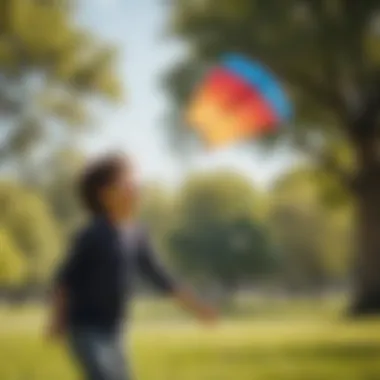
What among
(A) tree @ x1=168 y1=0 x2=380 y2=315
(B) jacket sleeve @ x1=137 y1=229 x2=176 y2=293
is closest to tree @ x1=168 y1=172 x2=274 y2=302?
(B) jacket sleeve @ x1=137 y1=229 x2=176 y2=293

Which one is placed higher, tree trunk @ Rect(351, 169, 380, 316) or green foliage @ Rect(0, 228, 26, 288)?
green foliage @ Rect(0, 228, 26, 288)

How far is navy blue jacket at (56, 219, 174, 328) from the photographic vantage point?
3.51 ft

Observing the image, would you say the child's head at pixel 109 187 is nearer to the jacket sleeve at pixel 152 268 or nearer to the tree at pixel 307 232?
the jacket sleeve at pixel 152 268

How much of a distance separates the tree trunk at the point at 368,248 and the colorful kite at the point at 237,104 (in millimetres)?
158

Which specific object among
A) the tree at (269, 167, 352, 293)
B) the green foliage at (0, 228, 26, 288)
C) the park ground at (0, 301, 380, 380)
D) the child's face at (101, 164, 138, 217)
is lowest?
the park ground at (0, 301, 380, 380)

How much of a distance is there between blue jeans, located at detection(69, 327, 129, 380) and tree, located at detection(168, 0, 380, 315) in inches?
13.6

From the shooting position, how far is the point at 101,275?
42.4 inches

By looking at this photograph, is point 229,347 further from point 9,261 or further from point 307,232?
point 9,261

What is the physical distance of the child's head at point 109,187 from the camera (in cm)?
110

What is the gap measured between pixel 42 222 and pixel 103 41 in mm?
278

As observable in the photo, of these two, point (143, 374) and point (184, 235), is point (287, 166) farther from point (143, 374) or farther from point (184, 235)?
point (143, 374)

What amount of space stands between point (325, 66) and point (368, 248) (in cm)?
28

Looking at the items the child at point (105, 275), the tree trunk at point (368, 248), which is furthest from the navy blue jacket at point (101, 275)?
the tree trunk at point (368, 248)

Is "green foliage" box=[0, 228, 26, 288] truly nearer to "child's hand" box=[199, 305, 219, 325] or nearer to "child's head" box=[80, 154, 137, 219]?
"child's head" box=[80, 154, 137, 219]
